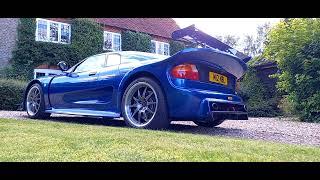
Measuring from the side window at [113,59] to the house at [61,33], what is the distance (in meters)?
9.89

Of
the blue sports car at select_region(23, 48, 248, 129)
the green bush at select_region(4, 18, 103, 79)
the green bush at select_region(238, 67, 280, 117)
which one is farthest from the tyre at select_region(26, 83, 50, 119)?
the green bush at select_region(4, 18, 103, 79)

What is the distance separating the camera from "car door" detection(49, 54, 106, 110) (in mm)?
5820

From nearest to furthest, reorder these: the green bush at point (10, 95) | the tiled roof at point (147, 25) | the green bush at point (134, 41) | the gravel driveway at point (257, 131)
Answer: the gravel driveway at point (257, 131) → the green bush at point (10, 95) → the green bush at point (134, 41) → the tiled roof at point (147, 25)

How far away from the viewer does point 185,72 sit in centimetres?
489

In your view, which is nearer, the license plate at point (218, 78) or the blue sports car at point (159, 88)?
the blue sports car at point (159, 88)

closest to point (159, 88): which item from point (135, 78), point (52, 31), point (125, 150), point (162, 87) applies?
point (162, 87)

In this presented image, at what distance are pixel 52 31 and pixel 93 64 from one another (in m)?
15.1

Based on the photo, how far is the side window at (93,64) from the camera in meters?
6.11

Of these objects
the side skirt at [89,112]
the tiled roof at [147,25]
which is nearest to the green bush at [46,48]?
the tiled roof at [147,25]

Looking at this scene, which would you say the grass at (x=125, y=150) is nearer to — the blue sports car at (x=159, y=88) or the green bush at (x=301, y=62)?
the blue sports car at (x=159, y=88)

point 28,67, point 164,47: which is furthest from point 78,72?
point 164,47

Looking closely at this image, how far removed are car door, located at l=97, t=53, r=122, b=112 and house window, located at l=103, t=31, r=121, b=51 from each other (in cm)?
1754
